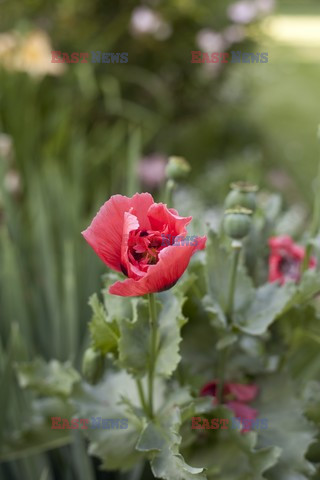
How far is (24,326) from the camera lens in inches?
36.3

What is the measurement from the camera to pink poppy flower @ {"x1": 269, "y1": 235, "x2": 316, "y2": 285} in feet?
2.05

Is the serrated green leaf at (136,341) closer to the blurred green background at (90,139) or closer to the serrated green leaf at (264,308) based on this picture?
the serrated green leaf at (264,308)

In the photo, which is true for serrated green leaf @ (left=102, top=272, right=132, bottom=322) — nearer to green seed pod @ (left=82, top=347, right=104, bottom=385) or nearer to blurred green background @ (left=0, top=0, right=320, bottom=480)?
green seed pod @ (left=82, top=347, right=104, bottom=385)

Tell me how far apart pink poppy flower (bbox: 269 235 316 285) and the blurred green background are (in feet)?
0.95

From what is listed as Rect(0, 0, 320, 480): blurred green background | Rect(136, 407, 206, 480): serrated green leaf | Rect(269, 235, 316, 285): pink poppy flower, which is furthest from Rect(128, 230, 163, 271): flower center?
Rect(0, 0, 320, 480): blurred green background

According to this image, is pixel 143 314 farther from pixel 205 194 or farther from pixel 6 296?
pixel 205 194

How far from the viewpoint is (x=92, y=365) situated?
1.82 ft

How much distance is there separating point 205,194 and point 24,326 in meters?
1.23

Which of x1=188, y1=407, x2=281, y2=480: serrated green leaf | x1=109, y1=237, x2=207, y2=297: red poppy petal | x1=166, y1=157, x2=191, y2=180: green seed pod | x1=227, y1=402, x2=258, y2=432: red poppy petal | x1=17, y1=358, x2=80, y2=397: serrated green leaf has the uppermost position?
x1=166, y1=157, x2=191, y2=180: green seed pod

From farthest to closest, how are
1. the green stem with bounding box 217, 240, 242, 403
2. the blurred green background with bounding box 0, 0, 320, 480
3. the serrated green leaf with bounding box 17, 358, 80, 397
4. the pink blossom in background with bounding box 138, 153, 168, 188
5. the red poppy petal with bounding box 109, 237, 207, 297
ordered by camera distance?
the pink blossom in background with bounding box 138, 153, 168, 188 < the blurred green background with bounding box 0, 0, 320, 480 < the serrated green leaf with bounding box 17, 358, 80, 397 < the green stem with bounding box 217, 240, 242, 403 < the red poppy petal with bounding box 109, 237, 207, 297

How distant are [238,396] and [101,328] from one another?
166mm

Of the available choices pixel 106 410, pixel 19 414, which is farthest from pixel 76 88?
pixel 106 410

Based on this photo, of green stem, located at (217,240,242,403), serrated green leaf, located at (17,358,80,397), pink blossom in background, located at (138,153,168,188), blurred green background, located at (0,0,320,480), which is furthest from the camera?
pink blossom in background, located at (138,153,168,188)

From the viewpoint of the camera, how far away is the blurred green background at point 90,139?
0.91 m
